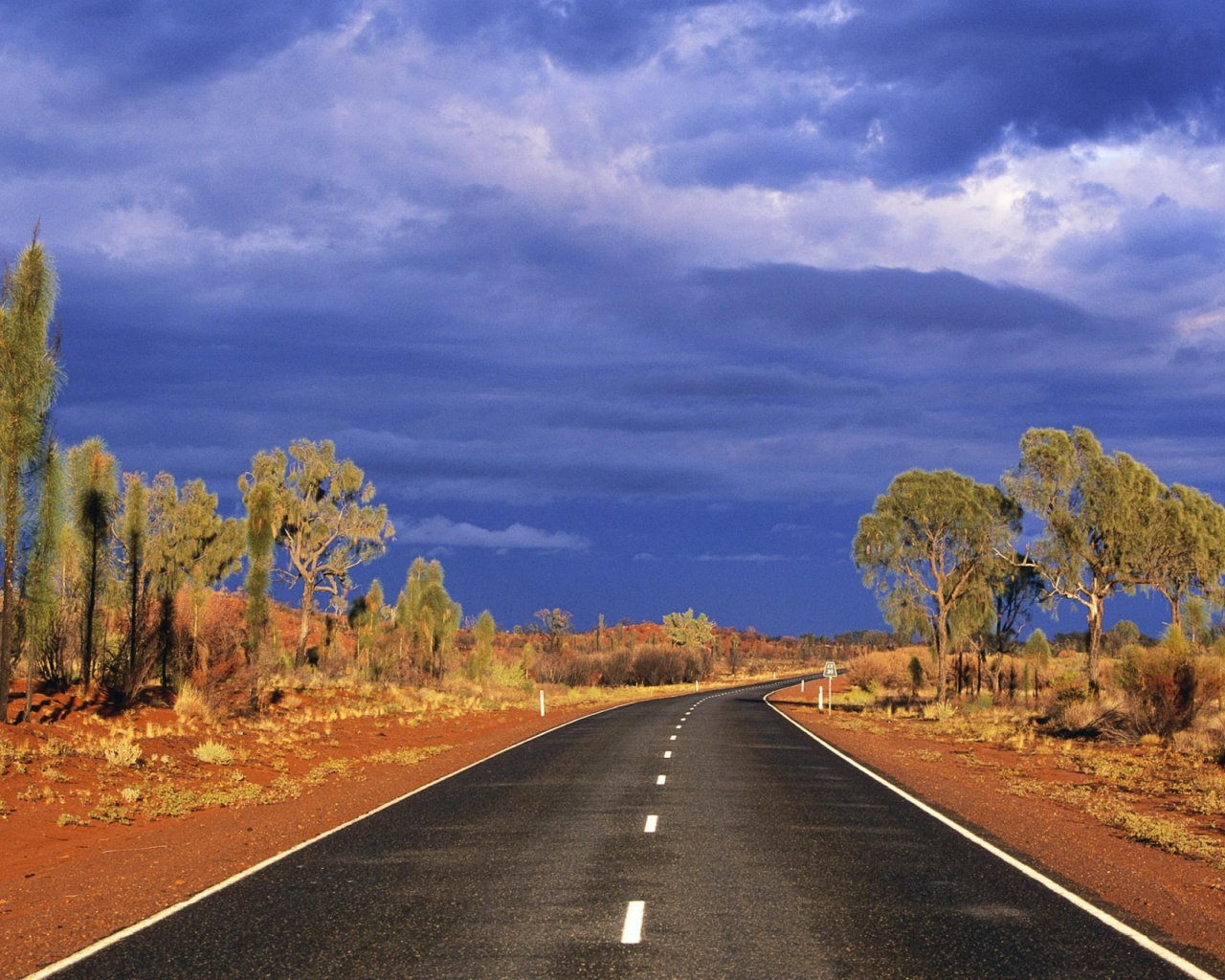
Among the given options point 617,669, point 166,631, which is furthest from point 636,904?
point 617,669

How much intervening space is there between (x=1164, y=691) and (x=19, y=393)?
84.6ft

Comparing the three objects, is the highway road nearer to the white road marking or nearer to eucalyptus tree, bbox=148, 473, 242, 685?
the white road marking

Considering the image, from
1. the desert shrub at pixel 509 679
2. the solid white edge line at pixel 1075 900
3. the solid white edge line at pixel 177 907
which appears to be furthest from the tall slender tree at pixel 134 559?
the desert shrub at pixel 509 679

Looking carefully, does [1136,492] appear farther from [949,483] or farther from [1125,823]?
[1125,823]

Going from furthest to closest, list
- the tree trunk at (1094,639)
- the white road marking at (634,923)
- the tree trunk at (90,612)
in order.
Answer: the tree trunk at (1094,639) < the tree trunk at (90,612) < the white road marking at (634,923)

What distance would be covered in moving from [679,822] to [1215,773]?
12.9 m

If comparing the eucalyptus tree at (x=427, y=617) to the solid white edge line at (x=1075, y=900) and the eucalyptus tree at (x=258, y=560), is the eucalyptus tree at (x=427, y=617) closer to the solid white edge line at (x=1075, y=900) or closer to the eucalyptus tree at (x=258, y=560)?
the eucalyptus tree at (x=258, y=560)

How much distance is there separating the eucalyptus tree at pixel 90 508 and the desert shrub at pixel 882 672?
48.9 m

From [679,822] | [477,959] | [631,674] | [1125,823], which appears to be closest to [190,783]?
[679,822]

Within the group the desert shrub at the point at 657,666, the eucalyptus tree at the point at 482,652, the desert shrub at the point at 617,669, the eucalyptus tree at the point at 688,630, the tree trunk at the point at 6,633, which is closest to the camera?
the tree trunk at the point at 6,633

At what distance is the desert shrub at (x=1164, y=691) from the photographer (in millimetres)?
26141

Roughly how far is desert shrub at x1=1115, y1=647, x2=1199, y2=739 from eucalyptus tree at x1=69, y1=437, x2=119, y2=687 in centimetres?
2494

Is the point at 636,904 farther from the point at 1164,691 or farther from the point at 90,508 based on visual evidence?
the point at 1164,691

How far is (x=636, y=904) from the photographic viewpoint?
8.67 metres
